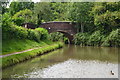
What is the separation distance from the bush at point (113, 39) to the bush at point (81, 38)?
247 inches

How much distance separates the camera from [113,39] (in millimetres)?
35156

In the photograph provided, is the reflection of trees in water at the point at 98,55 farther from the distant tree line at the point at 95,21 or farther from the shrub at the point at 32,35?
the distant tree line at the point at 95,21

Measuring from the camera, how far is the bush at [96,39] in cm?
3868

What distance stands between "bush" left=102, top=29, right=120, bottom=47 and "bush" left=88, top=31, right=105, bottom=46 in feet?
6.33

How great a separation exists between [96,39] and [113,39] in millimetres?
4788

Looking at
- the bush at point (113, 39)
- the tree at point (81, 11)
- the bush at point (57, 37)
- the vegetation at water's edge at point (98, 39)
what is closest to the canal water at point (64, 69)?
the bush at point (113, 39)

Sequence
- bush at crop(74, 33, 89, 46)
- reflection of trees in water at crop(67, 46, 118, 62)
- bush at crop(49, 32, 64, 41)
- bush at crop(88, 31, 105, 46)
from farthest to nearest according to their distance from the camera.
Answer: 1. bush at crop(49, 32, 64, 41)
2. bush at crop(74, 33, 89, 46)
3. bush at crop(88, 31, 105, 46)
4. reflection of trees in water at crop(67, 46, 118, 62)

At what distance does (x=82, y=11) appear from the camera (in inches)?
1667

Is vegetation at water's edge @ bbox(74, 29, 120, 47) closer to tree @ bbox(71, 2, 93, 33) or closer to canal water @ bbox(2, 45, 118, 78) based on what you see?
tree @ bbox(71, 2, 93, 33)

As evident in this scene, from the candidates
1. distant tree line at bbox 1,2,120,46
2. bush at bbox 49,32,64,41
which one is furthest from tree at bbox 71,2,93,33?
bush at bbox 49,32,64,41

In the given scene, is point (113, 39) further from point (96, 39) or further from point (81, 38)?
point (81, 38)

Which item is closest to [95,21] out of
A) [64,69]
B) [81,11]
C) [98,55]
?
[81,11]

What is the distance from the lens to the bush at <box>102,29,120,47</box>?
34.8 m

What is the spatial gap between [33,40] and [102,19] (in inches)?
636
